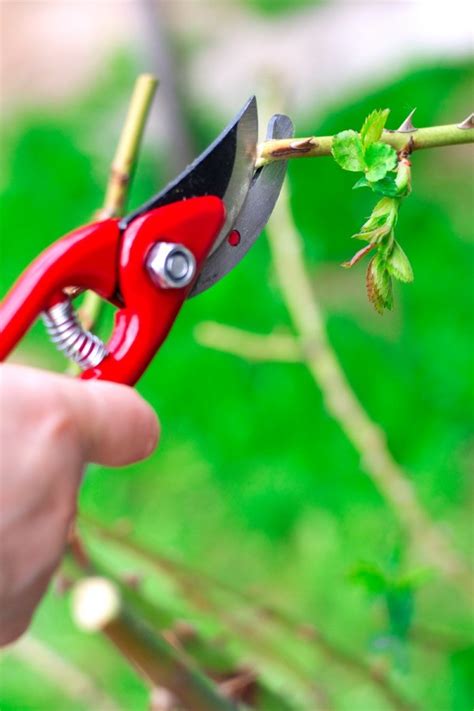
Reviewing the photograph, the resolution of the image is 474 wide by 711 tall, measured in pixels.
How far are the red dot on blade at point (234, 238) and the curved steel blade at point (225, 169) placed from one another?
1 cm

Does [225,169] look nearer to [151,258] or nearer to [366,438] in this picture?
[151,258]

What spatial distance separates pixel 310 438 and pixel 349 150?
82 centimetres

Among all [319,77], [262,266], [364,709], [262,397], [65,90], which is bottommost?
[364,709]

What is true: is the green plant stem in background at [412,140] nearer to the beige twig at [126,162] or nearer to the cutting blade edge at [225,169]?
the cutting blade edge at [225,169]

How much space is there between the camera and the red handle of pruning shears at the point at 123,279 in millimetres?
393

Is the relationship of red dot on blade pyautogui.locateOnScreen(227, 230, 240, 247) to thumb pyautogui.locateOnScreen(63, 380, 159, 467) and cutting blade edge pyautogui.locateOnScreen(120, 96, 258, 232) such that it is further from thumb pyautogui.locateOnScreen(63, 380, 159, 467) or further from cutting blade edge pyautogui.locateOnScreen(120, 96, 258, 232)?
thumb pyautogui.locateOnScreen(63, 380, 159, 467)

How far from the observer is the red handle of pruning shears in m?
0.39

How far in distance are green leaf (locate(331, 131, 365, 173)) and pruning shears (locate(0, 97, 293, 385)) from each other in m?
0.08

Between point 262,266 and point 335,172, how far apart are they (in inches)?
7.5

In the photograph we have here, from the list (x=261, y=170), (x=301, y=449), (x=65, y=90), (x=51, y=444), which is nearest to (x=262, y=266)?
(x=301, y=449)

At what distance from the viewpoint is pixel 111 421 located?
360 millimetres

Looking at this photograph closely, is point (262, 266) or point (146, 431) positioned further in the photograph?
point (262, 266)

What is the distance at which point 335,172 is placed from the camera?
1.37 metres

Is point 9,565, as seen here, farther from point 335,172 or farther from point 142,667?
point 335,172
